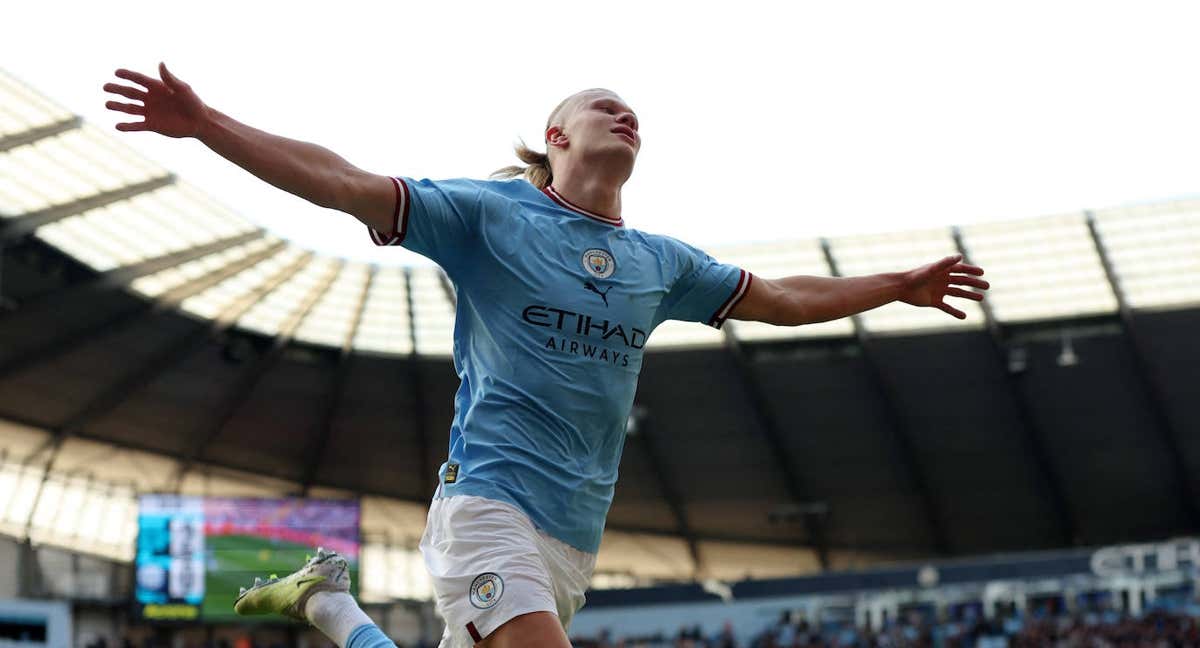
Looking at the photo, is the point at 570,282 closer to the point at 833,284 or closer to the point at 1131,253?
the point at 833,284

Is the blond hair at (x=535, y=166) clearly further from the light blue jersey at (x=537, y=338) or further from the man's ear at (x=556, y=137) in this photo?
the light blue jersey at (x=537, y=338)

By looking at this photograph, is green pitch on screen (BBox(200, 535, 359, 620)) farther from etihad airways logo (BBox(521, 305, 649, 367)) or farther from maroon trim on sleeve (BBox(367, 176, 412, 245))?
maroon trim on sleeve (BBox(367, 176, 412, 245))

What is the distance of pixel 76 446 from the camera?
123 feet

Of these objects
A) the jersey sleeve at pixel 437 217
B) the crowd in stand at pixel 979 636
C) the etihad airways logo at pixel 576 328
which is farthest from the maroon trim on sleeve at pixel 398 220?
the crowd in stand at pixel 979 636

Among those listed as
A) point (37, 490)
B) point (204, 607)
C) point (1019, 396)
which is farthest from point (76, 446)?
point (1019, 396)

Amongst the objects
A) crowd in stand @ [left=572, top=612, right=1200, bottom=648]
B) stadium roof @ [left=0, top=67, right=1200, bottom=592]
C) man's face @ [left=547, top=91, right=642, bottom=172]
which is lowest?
man's face @ [left=547, top=91, right=642, bottom=172]

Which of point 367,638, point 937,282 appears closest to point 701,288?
point 937,282

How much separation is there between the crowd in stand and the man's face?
85.8 feet

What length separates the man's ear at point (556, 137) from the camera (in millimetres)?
4551

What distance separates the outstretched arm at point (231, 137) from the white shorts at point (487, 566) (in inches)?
37.1

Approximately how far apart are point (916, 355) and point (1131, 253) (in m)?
5.70

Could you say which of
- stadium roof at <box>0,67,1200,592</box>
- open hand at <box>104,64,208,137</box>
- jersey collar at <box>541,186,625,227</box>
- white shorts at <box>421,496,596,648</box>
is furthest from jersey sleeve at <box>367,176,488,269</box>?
stadium roof at <box>0,67,1200,592</box>

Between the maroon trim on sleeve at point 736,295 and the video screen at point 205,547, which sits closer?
the maroon trim on sleeve at point 736,295

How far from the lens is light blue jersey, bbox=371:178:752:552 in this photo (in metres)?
4.10
